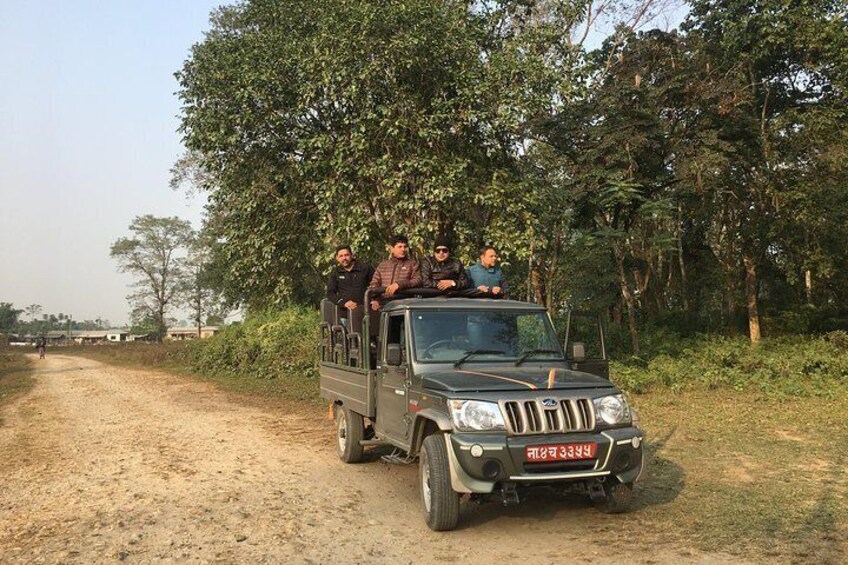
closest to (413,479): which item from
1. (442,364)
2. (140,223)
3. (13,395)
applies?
(442,364)

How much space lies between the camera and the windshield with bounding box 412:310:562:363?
6191 millimetres

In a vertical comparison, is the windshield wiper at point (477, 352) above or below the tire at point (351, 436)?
above

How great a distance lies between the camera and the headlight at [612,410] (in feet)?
17.3

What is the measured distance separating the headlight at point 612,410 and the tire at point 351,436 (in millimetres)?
3378

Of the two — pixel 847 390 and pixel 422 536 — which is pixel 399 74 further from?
pixel 847 390

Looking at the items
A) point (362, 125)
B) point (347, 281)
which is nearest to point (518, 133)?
point (362, 125)

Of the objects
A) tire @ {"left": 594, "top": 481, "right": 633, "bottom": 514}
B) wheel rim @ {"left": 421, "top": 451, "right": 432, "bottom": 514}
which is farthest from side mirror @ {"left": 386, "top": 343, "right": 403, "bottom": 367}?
tire @ {"left": 594, "top": 481, "right": 633, "bottom": 514}

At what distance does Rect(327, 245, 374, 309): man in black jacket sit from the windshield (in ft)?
8.61

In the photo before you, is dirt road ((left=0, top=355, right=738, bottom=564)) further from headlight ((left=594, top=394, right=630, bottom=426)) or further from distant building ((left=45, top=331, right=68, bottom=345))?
distant building ((left=45, top=331, right=68, bottom=345))

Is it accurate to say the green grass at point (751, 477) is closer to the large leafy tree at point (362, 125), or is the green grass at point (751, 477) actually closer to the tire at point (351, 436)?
the tire at point (351, 436)

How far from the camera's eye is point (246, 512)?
597cm

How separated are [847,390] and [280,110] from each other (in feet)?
40.0

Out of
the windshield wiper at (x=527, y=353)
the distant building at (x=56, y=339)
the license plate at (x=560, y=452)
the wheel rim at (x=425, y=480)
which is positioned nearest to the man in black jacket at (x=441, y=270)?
the windshield wiper at (x=527, y=353)

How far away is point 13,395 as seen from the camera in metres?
17.6
